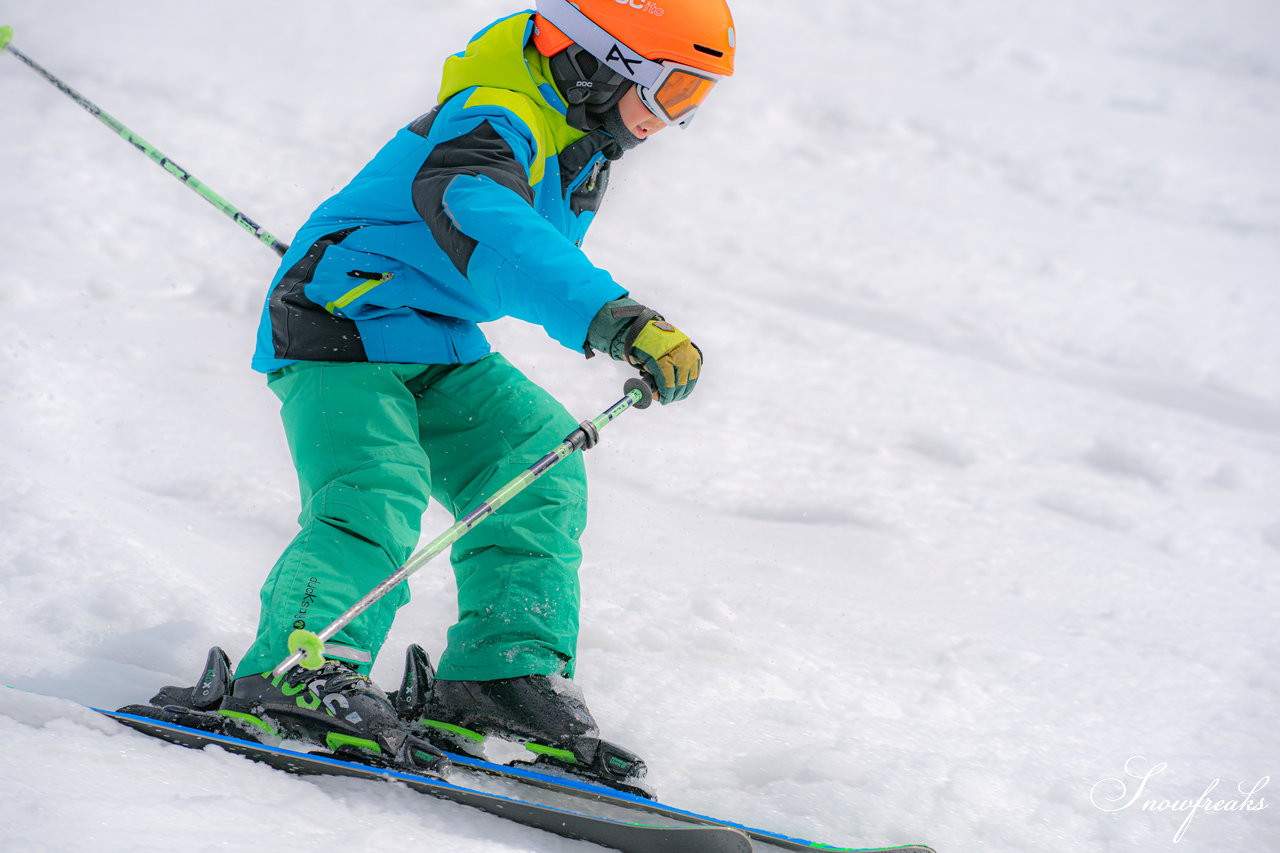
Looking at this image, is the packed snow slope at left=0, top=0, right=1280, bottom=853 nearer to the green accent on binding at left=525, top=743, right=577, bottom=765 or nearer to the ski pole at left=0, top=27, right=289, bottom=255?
the green accent on binding at left=525, top=743, right=577, bottom=765

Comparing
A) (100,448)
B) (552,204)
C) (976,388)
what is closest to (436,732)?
(552,204)

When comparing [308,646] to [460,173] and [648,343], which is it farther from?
[460,173]

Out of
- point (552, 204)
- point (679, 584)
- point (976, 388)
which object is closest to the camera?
point (552, 204)

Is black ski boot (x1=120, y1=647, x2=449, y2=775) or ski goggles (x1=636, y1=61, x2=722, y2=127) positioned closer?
black ski boot (x1=120, y1=647, x2=449, y2=775)

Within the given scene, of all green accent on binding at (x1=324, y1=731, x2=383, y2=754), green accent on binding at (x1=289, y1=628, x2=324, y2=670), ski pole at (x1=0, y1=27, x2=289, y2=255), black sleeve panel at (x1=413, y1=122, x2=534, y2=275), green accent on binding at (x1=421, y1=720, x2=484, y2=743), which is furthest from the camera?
ski pole at (x1=0, y1=27, x2=289, y2=255)

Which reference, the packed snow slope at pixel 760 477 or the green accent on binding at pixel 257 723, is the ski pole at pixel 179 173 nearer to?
the packed snow slope at pixel 760 477

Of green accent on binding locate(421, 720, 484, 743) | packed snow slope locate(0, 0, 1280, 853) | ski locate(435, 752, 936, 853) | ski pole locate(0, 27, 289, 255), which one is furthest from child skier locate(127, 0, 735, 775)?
ski pole locate(0, 27, 289, 255)

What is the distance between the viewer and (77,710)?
2.03 m

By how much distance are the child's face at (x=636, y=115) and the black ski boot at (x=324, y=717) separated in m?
1.52

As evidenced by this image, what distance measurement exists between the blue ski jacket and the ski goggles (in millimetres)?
165

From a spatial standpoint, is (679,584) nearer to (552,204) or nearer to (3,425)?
(552,204)

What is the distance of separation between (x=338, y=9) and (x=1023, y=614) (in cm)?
1209

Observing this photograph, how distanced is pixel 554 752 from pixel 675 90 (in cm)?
166

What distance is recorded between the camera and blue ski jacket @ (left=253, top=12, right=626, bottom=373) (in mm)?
2326
